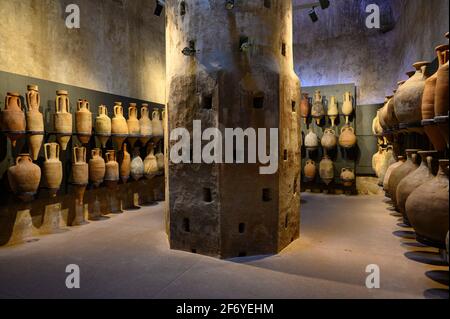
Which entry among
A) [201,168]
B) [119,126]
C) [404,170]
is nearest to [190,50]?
[201,168]

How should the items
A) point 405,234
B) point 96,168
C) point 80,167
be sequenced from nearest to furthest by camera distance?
point 405,234, point 80,167, point 96,168

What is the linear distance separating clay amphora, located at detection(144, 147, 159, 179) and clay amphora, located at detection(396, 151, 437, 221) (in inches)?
211

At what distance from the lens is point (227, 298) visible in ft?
10.7

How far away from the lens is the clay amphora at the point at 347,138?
30.6ft

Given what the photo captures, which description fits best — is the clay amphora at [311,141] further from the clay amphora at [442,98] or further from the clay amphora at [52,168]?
the clay amphora at [52,168]

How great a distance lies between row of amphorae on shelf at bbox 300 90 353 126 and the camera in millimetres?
9523

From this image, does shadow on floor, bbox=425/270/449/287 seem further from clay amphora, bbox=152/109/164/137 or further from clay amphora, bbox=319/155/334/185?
clay amphora, bbox=152/109/164/137

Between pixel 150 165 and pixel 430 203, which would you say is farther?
pixel 150 165

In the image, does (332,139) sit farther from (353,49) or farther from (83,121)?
(83,121)

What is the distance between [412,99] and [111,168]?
5.55 metres

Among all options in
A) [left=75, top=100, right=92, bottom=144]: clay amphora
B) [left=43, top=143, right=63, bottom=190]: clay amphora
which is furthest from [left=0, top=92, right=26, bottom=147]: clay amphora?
[left=75, top=100, right=92, bottom=144]: clay amphora

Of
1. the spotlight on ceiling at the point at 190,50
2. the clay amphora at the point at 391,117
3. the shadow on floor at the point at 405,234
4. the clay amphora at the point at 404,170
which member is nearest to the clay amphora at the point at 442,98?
the clay amphora at the point at 404,170

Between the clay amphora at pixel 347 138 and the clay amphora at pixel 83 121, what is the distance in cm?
675

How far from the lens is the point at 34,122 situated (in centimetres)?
524
